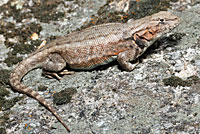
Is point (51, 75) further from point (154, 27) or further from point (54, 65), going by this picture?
point (154, 27)

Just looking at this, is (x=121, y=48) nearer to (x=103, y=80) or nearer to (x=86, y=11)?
(x=103, y=80)

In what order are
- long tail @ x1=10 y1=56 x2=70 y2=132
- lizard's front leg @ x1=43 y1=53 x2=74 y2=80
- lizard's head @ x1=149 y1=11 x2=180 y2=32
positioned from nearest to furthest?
long tail @ x1=10 y1=56 x2=70 y2=132 → lizard's head @ x1=149 y1=11 x2=180 y2=32 → lizard's front leg @ x1=43 y1=53 x2=74 y2=80

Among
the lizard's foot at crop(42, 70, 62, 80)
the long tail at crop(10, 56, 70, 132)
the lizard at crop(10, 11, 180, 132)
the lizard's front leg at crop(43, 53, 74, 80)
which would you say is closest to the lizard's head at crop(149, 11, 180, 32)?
the lizard at crop(10, 11, 180, 132)

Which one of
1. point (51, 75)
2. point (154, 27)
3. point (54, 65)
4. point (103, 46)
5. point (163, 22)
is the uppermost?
point (163, 22)

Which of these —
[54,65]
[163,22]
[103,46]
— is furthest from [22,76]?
[163,22]

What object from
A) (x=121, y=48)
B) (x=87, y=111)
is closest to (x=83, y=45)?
(x=121, y=48)

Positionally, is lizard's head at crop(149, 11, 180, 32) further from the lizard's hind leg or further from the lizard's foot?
the lizard's foot

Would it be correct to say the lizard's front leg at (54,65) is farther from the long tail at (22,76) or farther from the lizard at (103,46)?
the long tail at (22,76)
